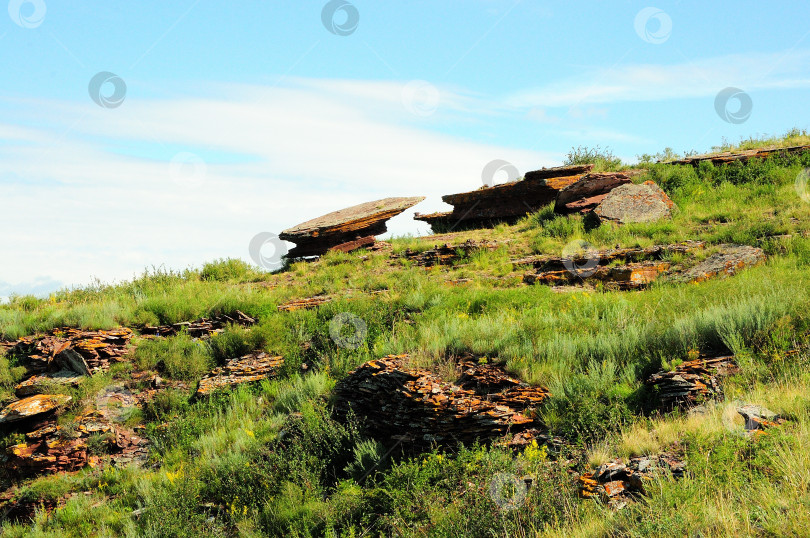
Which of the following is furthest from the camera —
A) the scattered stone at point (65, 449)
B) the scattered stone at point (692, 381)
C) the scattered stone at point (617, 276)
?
the scattered stone at point (617, 276)

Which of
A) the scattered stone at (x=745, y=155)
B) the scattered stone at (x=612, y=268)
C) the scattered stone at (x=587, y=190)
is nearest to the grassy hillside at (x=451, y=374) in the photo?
the scattered stone at (x=612, y=268)

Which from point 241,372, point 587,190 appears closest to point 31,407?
point 241,372

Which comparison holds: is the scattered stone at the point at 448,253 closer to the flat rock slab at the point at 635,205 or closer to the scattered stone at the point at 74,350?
the flat rock slab at the point at 635,205

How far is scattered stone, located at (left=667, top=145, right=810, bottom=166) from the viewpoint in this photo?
18531 mm

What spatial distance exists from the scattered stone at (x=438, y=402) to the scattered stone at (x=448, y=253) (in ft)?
24.3

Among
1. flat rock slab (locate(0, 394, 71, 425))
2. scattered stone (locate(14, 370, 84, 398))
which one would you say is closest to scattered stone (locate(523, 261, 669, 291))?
scattered stone (locate(14, 370, 84, 398))

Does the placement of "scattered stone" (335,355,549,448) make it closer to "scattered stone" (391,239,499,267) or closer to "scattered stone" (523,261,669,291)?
"scattered stone" (523,261,669,291)

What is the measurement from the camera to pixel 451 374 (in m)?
8.96

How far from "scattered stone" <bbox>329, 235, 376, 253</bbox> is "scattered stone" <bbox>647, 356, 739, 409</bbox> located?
1236 cm

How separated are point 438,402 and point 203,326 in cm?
774

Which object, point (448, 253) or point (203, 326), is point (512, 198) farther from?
point (203, 326)

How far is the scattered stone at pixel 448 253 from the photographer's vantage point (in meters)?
16.6

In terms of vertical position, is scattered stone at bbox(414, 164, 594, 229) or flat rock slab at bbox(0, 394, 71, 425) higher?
scattered stone at bbox(414, 164, 594, 229)

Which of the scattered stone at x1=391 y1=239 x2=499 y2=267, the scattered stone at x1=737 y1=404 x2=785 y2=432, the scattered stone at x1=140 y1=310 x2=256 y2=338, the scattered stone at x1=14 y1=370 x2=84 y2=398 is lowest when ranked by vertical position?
the scattered stone at x1=737 y1=404 x2=785 y2=432
